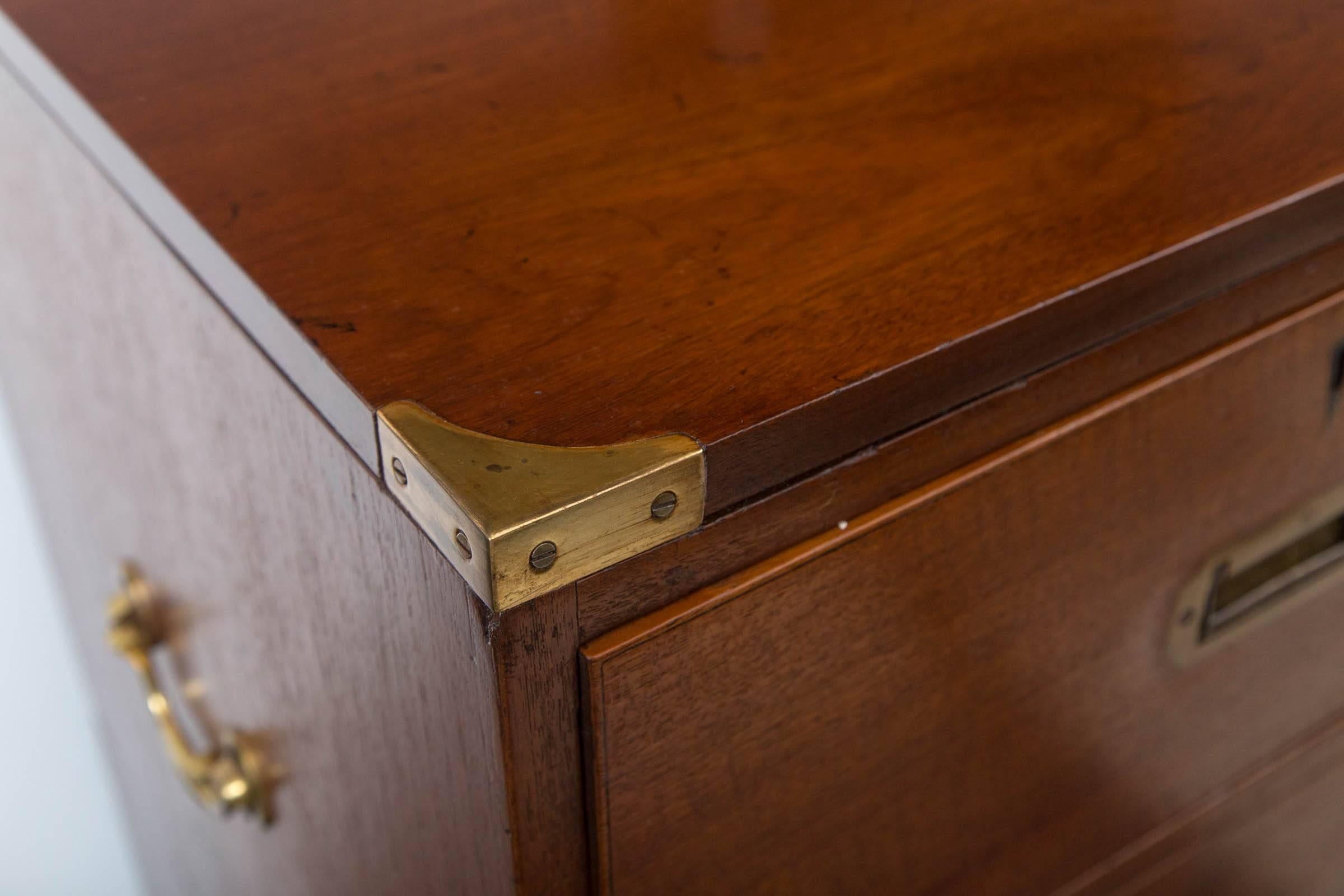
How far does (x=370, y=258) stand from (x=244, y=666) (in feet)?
0.61

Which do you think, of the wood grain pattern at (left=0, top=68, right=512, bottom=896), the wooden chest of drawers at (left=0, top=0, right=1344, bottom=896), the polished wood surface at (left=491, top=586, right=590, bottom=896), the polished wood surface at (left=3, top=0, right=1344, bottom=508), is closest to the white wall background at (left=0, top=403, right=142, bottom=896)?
the wood grain pattern at (left=0, top=68, right=512, bottom=896)

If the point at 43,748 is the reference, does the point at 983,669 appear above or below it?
below

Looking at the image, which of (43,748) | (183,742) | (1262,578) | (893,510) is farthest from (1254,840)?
(43,748)

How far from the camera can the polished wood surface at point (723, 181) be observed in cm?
26

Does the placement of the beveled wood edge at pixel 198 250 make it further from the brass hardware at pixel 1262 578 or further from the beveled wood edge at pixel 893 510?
the brass hardware at pixel 1262 578

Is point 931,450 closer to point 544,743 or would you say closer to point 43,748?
point 544,743

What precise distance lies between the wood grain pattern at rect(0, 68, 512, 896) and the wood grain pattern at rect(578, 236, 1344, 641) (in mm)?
39

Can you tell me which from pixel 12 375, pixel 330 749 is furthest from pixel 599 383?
pixel 12 375

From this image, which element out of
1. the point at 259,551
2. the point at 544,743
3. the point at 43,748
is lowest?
the point at 544,743

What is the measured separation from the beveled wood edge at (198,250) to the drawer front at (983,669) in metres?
0.07

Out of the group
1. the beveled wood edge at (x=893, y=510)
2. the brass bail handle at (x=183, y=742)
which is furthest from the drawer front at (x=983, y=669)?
the brass bail handle at (x=183, y=742)

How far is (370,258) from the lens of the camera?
29cm

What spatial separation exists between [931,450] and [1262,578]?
0.66ft

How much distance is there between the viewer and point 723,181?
32cm
